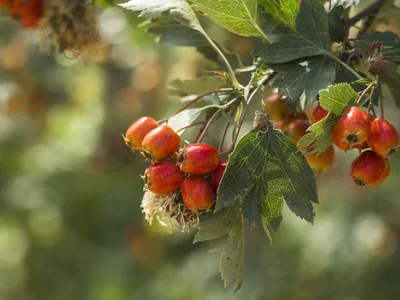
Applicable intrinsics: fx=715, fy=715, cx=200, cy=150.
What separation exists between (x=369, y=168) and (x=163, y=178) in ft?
1.54

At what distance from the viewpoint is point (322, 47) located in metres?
1.78

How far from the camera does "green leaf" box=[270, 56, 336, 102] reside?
1.73 m

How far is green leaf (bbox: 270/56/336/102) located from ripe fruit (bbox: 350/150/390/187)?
20 cm

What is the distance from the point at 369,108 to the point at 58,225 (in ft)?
14.7

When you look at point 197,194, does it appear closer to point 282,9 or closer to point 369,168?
point 369,168

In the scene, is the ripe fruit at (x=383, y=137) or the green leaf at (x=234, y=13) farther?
the green leaf at (x=234, y=13)

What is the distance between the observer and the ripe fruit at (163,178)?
1.66 metres

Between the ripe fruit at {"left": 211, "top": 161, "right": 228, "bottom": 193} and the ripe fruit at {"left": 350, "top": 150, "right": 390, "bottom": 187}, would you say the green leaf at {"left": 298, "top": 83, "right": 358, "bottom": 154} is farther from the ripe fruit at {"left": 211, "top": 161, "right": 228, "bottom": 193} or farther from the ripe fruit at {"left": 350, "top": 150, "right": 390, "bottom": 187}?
the ripe fruit at {"left": 211, "top": 161, "right": 228, "bottom": 193}

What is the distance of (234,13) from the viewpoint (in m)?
1.74

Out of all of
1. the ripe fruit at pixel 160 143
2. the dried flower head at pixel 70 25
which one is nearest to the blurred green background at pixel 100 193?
the dried flower head at pixel 70 25

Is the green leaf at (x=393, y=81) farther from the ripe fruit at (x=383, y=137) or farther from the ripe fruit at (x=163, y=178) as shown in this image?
the ripe fruit at (x=163, y=178)

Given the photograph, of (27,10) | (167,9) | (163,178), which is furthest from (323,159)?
(27,10)

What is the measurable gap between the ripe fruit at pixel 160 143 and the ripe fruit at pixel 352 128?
385 mm

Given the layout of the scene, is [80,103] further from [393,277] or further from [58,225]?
[393,277]
